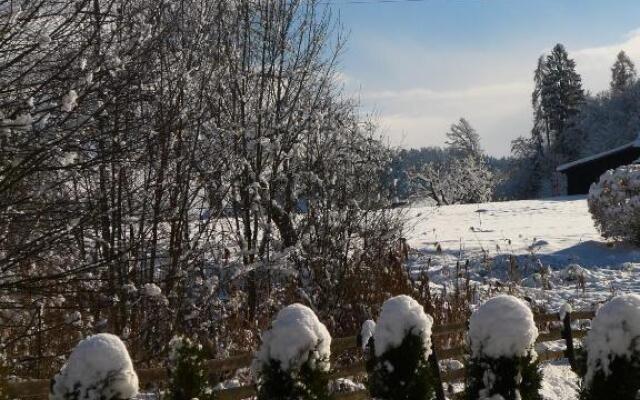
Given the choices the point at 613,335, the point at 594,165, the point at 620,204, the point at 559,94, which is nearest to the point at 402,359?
the point at 613,335

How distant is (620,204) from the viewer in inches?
590

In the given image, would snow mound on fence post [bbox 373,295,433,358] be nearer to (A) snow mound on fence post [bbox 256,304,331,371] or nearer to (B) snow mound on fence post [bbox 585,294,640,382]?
(A) snow mound on fence post [bbox 256,304,331,371]

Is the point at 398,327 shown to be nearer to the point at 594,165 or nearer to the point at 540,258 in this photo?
the point at 540,258

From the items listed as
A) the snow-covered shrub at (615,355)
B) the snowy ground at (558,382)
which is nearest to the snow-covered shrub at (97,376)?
the snow-covered shrub at (615,355)

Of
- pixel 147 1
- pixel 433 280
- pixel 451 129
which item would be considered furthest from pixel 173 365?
pixel 451 129

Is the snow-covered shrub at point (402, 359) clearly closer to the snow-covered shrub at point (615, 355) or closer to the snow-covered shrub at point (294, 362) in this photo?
the snow-covered shrub at point (294, 362)

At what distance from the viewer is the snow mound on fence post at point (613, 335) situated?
3.57m

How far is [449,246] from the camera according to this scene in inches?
596

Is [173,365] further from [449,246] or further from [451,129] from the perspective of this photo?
[451,129]

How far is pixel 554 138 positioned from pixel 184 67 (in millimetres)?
56348

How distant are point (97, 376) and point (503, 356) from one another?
2169mm

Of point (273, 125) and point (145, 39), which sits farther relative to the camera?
point (273, 125)

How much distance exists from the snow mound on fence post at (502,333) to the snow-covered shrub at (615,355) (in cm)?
39

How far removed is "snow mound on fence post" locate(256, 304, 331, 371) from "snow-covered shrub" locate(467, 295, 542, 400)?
97cm
